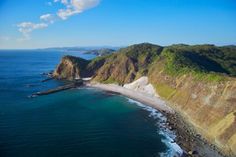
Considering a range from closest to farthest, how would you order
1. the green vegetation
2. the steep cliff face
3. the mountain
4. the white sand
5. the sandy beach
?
the steep cliff face → the mountain → the sandy beach → the white sand → the green vegetation

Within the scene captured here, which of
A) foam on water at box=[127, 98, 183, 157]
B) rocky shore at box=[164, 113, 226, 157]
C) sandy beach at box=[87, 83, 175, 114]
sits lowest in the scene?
foam on water at box=[127, 98, 183, 157]

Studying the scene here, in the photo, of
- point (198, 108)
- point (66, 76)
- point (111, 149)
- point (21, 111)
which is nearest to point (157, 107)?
point (198, 108)

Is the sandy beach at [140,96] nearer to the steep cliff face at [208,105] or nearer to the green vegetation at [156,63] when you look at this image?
the steep cliff face at [208,105]

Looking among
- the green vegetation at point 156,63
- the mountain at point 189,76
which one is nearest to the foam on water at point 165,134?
the mountain at point 189,76

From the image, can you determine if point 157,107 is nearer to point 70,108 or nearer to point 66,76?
point 70,108

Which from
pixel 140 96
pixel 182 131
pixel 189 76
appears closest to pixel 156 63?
pixel 140 96

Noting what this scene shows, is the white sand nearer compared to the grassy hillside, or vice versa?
the white sand

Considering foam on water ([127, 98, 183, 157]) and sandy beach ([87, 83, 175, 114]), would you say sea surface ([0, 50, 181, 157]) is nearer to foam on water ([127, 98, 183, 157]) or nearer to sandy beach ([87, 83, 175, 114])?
foam on water ([127, 98, 183, 157])

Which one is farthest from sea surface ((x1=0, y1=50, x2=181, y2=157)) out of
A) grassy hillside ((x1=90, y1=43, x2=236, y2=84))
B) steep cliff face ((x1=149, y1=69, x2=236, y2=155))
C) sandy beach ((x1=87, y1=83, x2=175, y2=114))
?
grassy hillside ((x1=90, y1=43, x2=236, y2=84))
